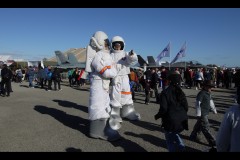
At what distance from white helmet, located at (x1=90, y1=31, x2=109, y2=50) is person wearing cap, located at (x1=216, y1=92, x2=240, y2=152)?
421cm

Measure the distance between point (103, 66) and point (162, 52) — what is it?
18279mm

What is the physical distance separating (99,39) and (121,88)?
2146 millimetres

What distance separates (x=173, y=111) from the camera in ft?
14.1

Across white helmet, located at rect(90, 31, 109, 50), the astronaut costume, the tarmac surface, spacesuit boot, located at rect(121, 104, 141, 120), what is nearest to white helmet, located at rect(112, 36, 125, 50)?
the astronaut costume

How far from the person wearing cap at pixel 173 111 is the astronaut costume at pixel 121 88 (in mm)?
2992

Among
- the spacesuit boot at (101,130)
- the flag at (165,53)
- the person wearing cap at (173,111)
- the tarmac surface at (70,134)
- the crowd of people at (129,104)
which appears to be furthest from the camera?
the flag at (165,53)

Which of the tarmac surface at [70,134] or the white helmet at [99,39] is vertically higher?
the white helmet at [99,39]

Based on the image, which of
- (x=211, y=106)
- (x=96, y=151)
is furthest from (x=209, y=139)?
(x=96, y=151)

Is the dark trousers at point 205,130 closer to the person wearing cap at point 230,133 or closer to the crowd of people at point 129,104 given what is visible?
the crowd of people at point 129,104

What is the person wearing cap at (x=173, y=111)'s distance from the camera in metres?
4.29

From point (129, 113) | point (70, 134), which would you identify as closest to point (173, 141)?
point (70, 134)

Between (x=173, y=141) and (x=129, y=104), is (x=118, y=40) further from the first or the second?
(x=173, y=141)

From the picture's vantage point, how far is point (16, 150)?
5.15m

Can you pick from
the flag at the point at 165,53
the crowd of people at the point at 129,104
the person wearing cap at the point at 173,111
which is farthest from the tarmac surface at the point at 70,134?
the flag at the point at 165,53
